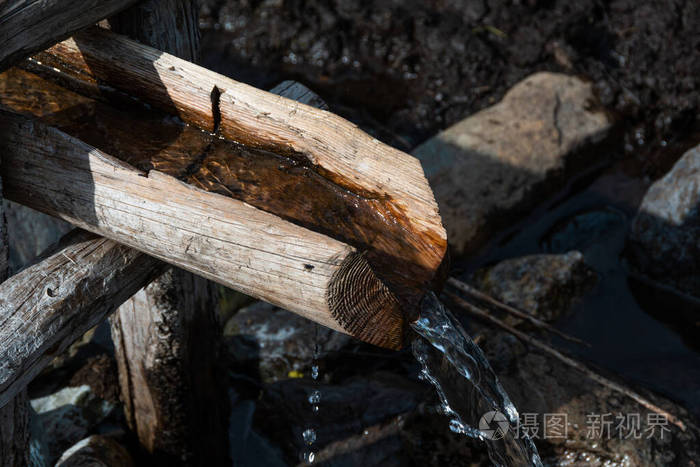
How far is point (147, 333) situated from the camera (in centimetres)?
330

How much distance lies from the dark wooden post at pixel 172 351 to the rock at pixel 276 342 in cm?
49

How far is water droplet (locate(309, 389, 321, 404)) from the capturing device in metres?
3.92

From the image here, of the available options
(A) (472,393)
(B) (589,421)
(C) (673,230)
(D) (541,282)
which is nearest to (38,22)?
(A) (472,393)

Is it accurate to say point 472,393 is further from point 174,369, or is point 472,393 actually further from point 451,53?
point 451,53

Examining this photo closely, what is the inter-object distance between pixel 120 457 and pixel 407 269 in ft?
7.09

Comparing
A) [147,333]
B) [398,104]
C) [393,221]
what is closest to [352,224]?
[393,221]

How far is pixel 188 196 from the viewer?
2.26m

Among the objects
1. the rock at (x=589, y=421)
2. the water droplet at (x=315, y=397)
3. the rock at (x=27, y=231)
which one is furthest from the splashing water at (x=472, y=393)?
the rock at (x=27, y=231)

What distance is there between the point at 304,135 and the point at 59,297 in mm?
1012

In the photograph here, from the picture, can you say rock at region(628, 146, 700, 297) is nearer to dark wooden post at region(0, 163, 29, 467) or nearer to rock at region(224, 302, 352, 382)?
rock at region(224, 302, 352, 382)

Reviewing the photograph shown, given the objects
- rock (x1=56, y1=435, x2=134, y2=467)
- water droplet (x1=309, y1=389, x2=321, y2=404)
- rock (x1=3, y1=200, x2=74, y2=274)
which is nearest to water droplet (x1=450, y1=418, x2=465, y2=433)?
water droplet (x1=309, y1=389, x2=321, y2=404)

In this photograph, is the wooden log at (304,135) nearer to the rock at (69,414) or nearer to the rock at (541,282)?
the rock at (69,414)

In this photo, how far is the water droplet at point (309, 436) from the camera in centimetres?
387

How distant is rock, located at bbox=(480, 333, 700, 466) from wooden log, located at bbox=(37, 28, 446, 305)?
1.58 m
